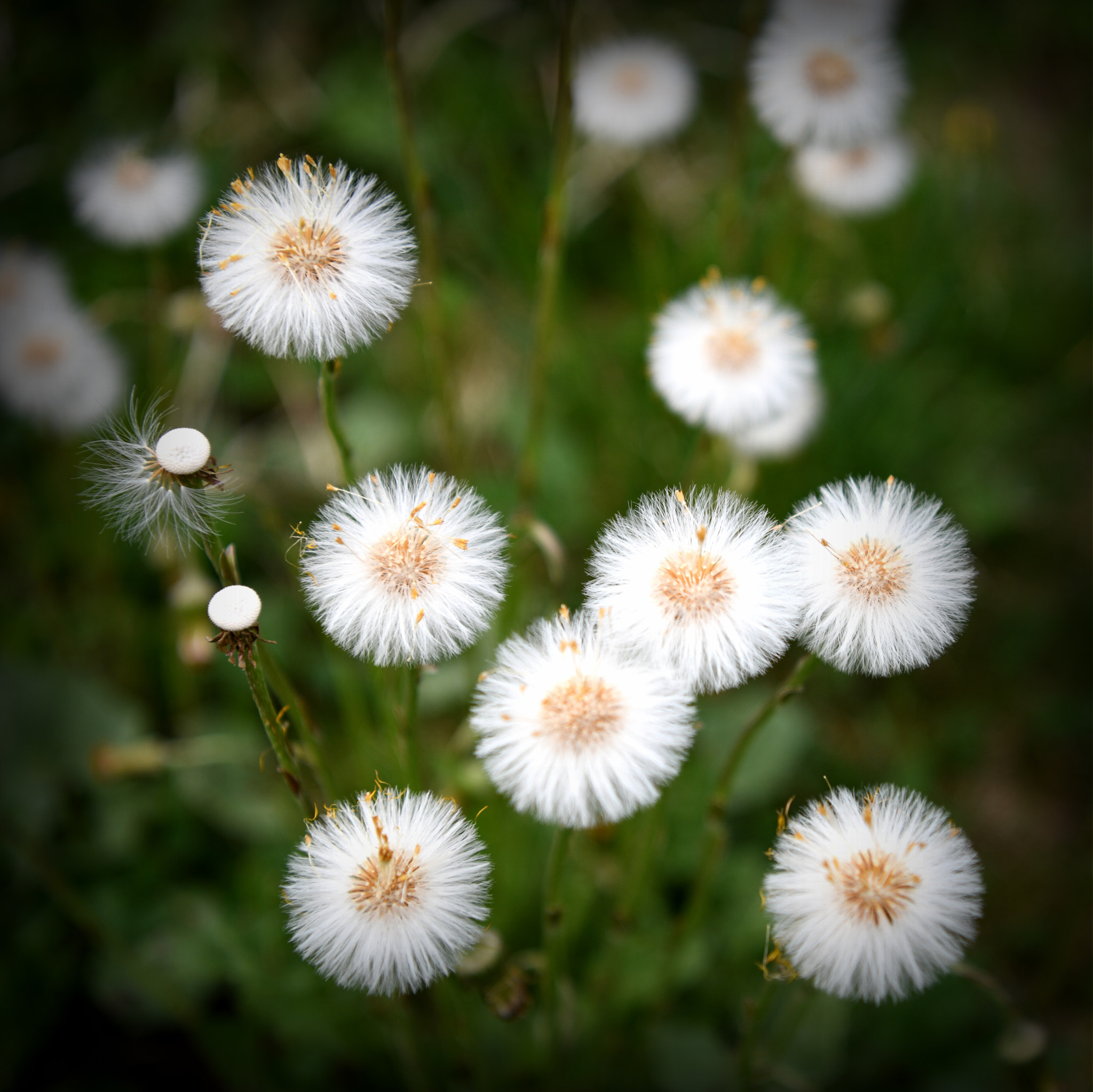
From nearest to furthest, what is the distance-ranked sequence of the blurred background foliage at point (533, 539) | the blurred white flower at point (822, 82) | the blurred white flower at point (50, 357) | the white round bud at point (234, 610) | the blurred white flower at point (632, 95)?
the white round bud at point (234, 610), the blurred background foliage at point (533, 539), the blurred white flower at point (822, 82), the blurred white flower at point (50, 357), the blurred white flower at point (632, 95)

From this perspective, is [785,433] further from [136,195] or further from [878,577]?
[136,195]

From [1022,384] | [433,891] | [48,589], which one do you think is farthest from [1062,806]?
[48,589]

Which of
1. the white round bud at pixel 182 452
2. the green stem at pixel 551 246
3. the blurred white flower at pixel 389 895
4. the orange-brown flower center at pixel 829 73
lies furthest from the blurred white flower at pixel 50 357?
the orange-brown flower center at pixel 829 73

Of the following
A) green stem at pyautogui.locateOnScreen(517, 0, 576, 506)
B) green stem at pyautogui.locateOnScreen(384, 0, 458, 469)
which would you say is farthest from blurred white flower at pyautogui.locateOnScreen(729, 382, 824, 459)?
green stem at pyautogui.locateOnScreen(384, 0, 458, 469)

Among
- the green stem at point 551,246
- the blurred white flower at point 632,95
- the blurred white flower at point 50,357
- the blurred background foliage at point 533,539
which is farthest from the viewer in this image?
the blurred white flower at point 632,95

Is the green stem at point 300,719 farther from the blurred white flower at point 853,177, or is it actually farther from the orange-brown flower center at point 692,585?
the blurred white flower at point 853,177

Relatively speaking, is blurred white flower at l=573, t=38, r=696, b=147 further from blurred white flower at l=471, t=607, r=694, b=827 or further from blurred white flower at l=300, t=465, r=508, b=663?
blurred white flower at l=471, t=607, r=694, b=827

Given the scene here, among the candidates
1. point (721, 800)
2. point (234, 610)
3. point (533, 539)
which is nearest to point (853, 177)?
point (533, 539)
